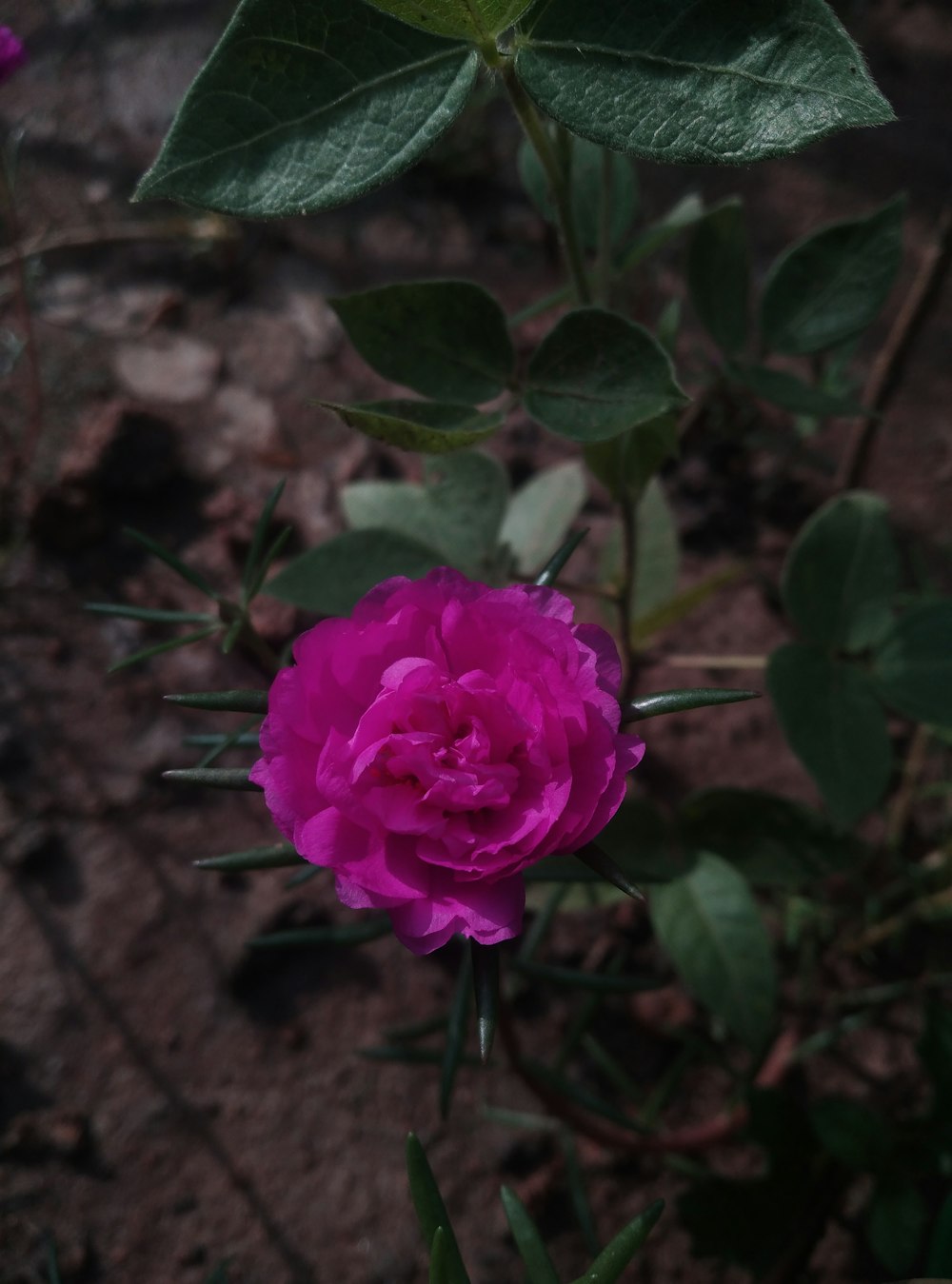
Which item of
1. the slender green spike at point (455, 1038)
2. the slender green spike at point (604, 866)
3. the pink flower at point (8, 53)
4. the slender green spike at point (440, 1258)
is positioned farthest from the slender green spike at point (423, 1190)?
the pink flower at point (8, 53)

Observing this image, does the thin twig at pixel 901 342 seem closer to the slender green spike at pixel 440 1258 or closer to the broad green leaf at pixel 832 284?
the broad green leaf at pixel 832 284

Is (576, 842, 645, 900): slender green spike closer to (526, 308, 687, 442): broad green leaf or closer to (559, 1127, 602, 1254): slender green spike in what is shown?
(526, 308, 687, 442): broad green leaf

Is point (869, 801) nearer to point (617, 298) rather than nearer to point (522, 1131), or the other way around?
point (522, 1131)

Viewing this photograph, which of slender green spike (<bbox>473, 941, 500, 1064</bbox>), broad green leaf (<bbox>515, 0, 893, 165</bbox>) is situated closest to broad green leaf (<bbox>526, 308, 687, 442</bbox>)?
broad green leaf (<bbox>515, 0, 893, 165</bbox>)

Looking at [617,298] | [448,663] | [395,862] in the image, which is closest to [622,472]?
[448,663]

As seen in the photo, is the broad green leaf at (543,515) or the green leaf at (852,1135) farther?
the broad green leaf at (543,515)

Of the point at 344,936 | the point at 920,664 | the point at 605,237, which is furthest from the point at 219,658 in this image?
the point at 920,664

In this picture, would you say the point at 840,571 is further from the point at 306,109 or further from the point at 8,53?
the point at 8,53
